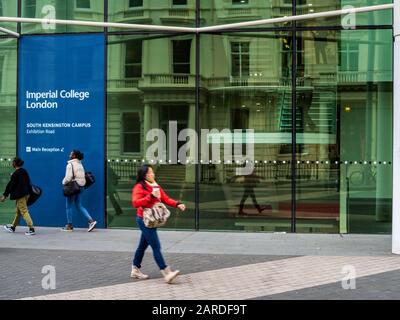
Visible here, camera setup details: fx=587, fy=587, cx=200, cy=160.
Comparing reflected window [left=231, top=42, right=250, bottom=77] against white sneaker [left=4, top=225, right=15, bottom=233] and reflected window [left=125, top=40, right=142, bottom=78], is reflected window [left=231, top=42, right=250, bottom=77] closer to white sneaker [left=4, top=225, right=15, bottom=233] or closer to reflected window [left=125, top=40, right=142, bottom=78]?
reflected window [left=125, top=40, right=142, bottom=78]

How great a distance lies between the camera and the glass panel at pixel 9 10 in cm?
1371

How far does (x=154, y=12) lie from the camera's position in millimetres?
13203

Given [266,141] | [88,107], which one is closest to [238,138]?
[266,141]

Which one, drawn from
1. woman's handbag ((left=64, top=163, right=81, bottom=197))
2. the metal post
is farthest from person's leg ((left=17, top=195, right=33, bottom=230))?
the metal post

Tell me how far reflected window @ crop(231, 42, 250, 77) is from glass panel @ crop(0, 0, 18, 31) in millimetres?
5194

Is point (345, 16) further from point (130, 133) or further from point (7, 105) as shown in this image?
point (7, 105)

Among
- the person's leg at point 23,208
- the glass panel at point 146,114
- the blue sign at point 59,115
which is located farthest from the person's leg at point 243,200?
the person's leg at point 23,208

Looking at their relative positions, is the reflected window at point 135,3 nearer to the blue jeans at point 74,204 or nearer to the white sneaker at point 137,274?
→ the blue jeans at point 74,204

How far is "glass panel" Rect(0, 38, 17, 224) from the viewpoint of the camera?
45.0ft

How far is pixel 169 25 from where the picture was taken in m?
13.1
